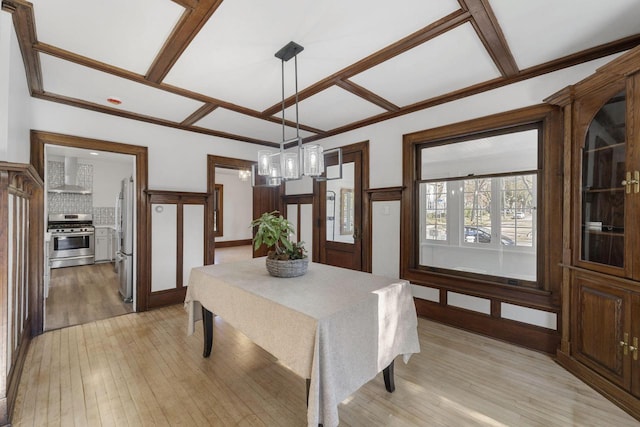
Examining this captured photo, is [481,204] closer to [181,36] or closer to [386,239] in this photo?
[386,239]

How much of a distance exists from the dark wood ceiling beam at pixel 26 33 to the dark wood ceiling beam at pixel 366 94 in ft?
7.35

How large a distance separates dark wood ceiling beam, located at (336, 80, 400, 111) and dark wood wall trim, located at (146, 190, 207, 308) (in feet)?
8.72

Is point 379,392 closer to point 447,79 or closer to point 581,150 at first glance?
point 581,150

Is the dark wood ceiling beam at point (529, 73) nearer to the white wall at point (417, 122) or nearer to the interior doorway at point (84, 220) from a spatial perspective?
the white wall at point (417, 122)

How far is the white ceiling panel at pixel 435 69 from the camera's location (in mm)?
2084

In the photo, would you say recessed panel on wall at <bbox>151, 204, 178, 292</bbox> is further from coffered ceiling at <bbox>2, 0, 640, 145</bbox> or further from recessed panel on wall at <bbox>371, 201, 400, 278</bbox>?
recessed panel on wall at <bbox>371, 201, 400, 278</bbox>

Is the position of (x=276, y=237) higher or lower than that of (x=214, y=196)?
lower

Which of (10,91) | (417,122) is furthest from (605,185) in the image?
(10,91)

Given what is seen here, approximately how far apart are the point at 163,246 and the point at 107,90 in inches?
78.8

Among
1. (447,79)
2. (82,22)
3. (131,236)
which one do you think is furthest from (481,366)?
(131,236)

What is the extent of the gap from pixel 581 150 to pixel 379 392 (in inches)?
97.6

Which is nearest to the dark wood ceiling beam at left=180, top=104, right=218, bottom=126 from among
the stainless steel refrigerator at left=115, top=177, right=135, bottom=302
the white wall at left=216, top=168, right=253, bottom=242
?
the stainless steel refrigerator at left=115, top=177, right=135, bottom=302

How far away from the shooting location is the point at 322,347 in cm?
126

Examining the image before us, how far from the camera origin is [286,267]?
2.07 metres
